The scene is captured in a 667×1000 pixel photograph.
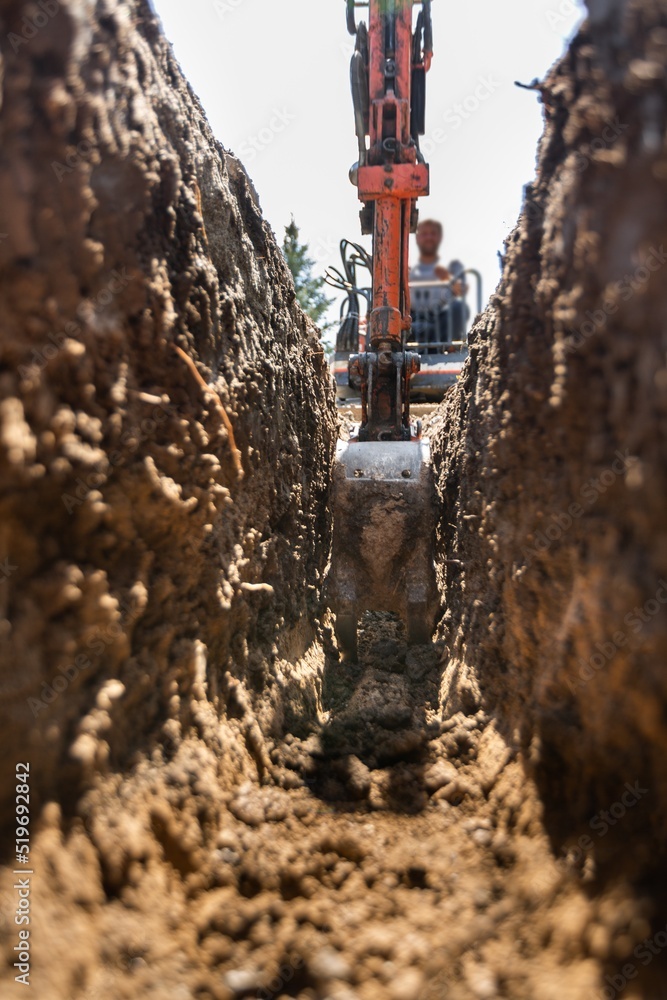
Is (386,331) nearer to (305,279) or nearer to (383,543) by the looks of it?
(383,543)

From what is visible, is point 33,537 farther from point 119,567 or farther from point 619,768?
point 619,768

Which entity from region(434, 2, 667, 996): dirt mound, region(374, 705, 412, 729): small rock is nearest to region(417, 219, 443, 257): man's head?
region(434, 2, 667, 996): dirt mound

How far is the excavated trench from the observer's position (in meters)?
1.25

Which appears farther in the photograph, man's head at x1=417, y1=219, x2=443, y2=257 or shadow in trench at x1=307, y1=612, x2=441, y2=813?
man's head at x1=417, y1=219, x2=443, y2=257

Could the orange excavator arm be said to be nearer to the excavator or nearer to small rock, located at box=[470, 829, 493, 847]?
the excavator

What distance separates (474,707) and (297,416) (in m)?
1.80

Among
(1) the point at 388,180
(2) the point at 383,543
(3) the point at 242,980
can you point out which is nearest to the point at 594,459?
(3) the point at 242,980

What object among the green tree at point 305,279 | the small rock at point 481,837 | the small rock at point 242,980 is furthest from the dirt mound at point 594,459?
the green tree at point 305,279

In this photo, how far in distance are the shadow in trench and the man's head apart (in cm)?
1804

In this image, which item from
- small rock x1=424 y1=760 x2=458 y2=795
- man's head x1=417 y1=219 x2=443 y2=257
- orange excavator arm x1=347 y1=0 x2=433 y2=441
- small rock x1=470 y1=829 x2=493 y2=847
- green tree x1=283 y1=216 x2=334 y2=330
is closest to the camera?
small rock x1=470 y1=829 x2=493 y2=847

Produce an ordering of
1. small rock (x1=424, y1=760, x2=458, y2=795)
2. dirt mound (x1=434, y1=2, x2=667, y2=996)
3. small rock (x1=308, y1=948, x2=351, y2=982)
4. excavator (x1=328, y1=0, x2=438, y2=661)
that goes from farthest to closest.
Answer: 1. excavator (x1=328, y1=0, x2=438, y2=661)
2. small rock (x1=424, y1=760, x2=458, y2=795)
3. small rock (x1=308, y1=948, x2=351, y2=982)
4. dirt mound (x1=434, y1=2, x2=667, y2=996)

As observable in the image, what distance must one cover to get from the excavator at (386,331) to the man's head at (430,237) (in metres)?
14.7

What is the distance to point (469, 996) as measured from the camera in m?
1.24

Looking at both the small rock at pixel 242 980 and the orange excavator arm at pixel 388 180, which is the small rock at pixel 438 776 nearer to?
the small rock at pixel 242 980
